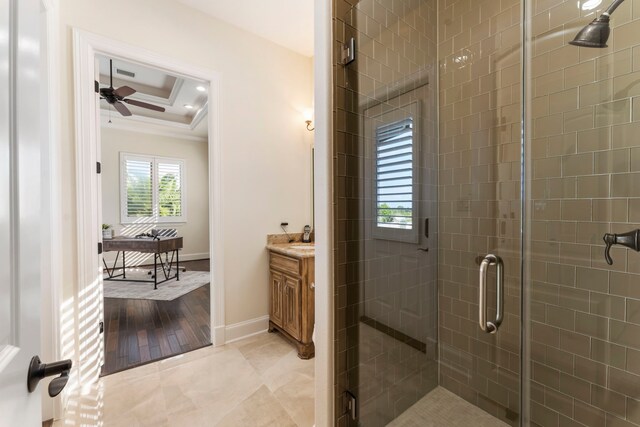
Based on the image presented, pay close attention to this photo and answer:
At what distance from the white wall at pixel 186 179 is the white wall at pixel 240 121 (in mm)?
4392

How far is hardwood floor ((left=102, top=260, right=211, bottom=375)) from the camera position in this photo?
2340 mm

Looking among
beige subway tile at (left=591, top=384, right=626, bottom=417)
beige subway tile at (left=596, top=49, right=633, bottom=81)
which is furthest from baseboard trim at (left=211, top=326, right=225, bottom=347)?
beige subway tile at (left=596, top=49, right=633, bottom=81)

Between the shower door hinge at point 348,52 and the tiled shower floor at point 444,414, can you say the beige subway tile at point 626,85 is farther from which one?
the tiled shower floor at point 444,414

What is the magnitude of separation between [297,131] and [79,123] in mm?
1860

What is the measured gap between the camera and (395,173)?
1.59m

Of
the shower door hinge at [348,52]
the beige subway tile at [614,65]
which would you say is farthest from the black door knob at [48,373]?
the beige subway tile at [614,65]

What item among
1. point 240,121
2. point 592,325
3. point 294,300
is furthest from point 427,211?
point 240,121

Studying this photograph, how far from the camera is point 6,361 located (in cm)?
49

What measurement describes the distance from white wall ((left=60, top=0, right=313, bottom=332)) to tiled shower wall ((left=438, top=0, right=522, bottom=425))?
1.64 m

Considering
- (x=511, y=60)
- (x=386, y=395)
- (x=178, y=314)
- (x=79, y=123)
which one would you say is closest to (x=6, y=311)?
(x=386, y=395)

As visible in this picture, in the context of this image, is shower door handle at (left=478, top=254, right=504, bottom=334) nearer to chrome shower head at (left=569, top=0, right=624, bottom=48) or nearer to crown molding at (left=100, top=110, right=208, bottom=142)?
chrome shower head at (left=569, top=0, right=624, bottom=48)

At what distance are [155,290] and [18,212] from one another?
4.36 metres

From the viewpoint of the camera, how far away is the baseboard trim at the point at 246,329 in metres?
2.57

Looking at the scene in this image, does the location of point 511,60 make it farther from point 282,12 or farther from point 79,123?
point 79,123
